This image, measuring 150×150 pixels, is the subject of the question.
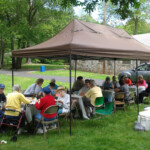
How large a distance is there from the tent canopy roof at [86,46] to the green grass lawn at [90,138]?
78.4 inches

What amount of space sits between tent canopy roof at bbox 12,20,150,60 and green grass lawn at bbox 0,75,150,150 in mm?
1990

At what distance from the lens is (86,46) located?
17.9 ft

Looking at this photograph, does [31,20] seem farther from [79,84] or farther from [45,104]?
[45,104]

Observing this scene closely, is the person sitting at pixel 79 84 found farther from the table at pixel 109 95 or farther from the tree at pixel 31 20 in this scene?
the tree at pixel 31 20

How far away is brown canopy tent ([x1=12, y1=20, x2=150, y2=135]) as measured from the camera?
5363mm

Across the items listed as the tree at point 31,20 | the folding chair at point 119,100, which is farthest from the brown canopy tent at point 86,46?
the tree at point 31,20

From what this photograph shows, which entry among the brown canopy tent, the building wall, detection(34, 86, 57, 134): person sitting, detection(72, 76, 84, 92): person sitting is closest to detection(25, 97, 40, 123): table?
detection(34, 86, 57, 134): person sitting

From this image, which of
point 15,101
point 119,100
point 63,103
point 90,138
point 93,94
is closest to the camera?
point 90,138

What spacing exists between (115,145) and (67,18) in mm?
24411

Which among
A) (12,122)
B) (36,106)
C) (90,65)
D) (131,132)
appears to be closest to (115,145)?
(131,132)

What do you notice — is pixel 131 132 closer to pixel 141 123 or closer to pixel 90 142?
pixel 141 123

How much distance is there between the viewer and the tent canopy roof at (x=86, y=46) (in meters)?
5.37

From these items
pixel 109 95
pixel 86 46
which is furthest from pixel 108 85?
pixel 86 46

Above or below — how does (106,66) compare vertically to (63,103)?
above
